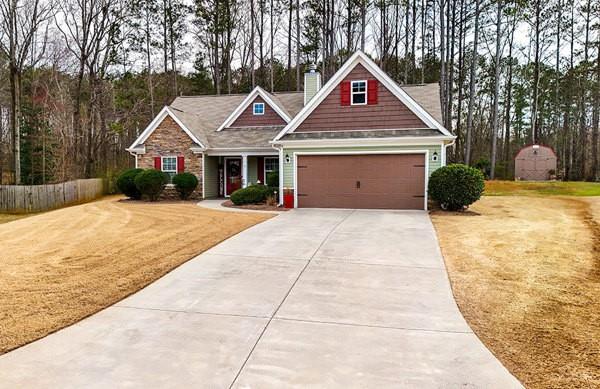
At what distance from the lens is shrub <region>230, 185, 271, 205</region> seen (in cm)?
1647

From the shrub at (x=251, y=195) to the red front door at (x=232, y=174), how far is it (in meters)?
4.15

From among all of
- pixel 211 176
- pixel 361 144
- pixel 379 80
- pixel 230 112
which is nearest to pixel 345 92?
pixel 379 80

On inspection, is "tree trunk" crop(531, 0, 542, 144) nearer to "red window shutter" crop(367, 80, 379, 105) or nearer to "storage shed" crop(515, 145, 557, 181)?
"storage shed" crop(515, 145, 557, 181)

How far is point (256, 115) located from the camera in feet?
68.4

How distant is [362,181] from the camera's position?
15320 mm

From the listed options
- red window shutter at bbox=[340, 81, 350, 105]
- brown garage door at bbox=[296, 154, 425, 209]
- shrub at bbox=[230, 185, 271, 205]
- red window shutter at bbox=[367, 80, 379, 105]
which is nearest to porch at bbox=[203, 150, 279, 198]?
shrub at bbox=[230, 185, 271, 205]

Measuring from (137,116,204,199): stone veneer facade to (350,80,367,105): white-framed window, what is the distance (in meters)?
8.13

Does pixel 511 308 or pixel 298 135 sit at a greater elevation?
pixel 298 135

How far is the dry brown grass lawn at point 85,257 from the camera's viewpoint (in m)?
4.92

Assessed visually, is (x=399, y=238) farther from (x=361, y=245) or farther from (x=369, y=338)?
(x=369, y=338)

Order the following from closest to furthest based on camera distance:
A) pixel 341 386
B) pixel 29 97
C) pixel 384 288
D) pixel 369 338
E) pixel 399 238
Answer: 1. pixel 341 386
2. pixel 369 338
3. pixel 384 288
4. pixel 399 238
5. pixel 29 97

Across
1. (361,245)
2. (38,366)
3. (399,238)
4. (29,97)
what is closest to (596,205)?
(399,238)

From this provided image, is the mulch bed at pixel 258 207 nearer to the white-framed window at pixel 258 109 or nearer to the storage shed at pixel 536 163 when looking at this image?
the white-framed window at pixel 258 109

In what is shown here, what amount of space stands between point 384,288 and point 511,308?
171cm
